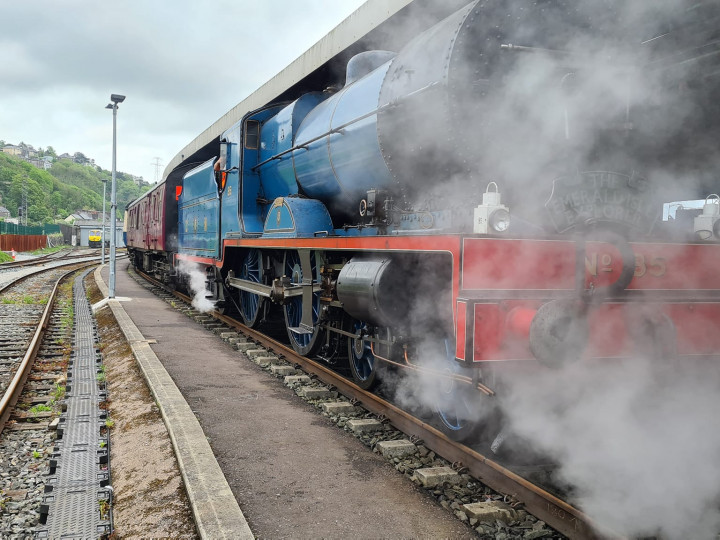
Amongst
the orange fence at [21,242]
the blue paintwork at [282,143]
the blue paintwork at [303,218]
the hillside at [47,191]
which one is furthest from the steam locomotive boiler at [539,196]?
the hillside at [47,191]

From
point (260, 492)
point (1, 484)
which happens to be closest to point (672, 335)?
point (260, 492)

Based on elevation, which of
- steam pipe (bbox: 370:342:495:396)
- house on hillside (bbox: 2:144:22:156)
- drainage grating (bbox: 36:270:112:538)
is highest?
house on hillside (bbox: 2:144:22:156)

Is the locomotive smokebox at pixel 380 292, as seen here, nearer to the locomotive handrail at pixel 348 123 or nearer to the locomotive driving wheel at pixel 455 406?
the locomotive driving wheel at pixel 455 406

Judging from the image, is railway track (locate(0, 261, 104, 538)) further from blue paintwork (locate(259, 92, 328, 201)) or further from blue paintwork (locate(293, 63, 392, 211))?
blue paintwork (locate(259, 92, 328, 201))

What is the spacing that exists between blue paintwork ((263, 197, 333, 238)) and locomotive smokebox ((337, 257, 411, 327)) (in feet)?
4.96

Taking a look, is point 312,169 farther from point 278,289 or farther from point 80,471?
point 80,471

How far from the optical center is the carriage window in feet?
26.0

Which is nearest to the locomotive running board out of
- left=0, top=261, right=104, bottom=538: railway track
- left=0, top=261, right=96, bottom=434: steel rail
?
left=0, top=261, right=104, bottom=538: railway track

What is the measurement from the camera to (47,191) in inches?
4198

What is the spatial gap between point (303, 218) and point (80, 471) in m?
2.98

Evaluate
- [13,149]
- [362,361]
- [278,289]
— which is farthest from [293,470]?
[13,149]

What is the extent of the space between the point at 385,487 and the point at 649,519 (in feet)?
4.53

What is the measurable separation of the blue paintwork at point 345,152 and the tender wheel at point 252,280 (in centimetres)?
198

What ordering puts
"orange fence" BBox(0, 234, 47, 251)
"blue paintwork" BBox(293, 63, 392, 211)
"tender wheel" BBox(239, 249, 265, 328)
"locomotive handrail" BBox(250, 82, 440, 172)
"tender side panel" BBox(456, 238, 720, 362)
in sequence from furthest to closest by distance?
"orange fence" BBox(0, 234, 47, 251) → "tender wheel" BBox(239, 249, 265, 328) → "blue paintwork" BBox(293, 63, 392, 211) → "locomotive handrail" BBox(250, 82, 440, 172) → "tender side panel" BBox(456, 238, 720, 362)
